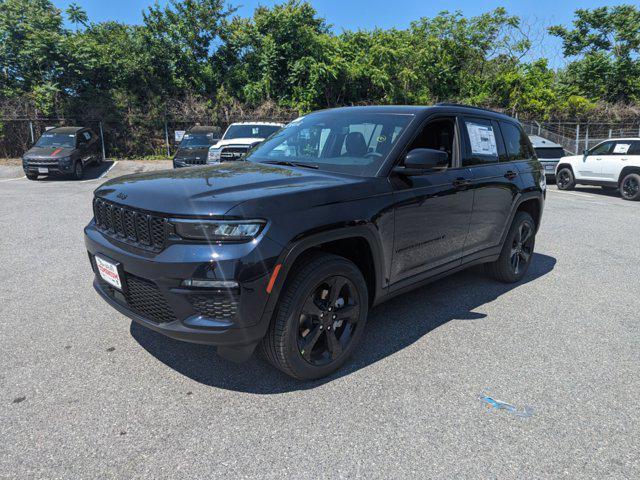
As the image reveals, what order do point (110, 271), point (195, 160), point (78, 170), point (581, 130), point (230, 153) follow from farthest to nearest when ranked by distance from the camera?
point (581, 130)
point (78, 170)
point (195, 160)
point (230, 153)
point (110, 271)

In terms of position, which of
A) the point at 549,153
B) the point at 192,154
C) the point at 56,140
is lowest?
the point at 549,153

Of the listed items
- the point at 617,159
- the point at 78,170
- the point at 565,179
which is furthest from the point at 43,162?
the point at 617,159

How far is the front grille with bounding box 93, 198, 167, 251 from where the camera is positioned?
2.52m

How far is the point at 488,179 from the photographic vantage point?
4145 mm

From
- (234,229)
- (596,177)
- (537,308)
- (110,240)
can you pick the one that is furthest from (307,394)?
(596,177)

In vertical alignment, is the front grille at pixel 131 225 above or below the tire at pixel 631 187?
above

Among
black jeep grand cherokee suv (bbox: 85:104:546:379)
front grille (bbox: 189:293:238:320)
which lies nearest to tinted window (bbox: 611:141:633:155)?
black jeep grand cherokee suv (bbox: 85:104:546:379)

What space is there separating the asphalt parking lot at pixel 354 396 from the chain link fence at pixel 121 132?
18.7m

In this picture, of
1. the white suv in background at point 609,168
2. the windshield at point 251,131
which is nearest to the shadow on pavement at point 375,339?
the windshield at point 251,131

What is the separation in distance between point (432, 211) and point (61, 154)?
15178 millimetres

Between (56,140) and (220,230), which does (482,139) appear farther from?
(56,140)

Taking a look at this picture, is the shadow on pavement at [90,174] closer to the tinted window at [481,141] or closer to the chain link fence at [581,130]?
the tinted window at [481,141]

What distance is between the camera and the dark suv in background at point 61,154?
1474cm

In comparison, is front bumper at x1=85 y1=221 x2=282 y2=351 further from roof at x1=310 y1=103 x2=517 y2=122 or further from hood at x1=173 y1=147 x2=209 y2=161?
hood at x1=173 y1=147 x2=209 y2=161
